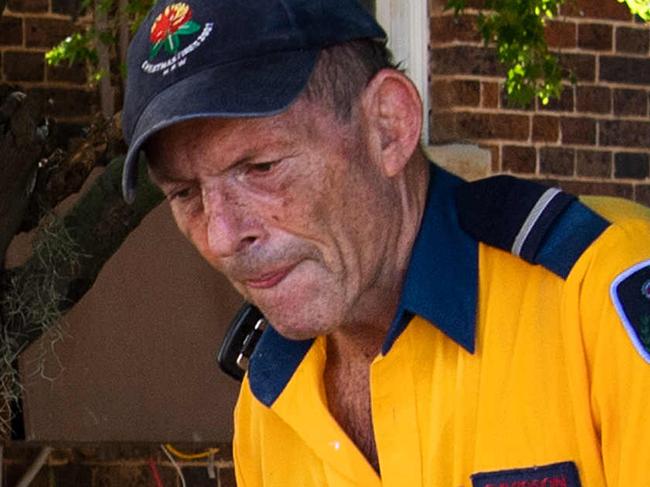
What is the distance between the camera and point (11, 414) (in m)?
5.01

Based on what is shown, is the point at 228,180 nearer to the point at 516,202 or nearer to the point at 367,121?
the point at 367,121

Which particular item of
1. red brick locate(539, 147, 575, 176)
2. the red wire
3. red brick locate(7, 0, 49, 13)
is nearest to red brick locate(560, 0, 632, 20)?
red brick locate(539, 147, 575, 176)

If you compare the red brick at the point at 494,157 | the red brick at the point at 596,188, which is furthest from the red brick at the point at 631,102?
the red brick at the point at 494,157

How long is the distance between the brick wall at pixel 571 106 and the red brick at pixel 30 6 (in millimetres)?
1461

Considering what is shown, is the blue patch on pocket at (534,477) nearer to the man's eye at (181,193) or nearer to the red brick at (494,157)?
the man's eye at (181,193)

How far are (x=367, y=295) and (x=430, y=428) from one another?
0.71 ft

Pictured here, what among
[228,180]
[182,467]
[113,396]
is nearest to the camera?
[228,180]

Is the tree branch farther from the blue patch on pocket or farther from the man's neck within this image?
the blue patch on pocket

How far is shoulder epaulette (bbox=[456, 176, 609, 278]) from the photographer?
2.29 metres

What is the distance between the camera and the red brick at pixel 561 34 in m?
6.14

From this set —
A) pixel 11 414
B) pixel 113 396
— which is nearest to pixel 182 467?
pixel 113 396

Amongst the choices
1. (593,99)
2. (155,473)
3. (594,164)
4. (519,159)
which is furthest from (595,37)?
(155,473)

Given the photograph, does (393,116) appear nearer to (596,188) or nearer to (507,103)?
(507,103)

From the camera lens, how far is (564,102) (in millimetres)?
6227
